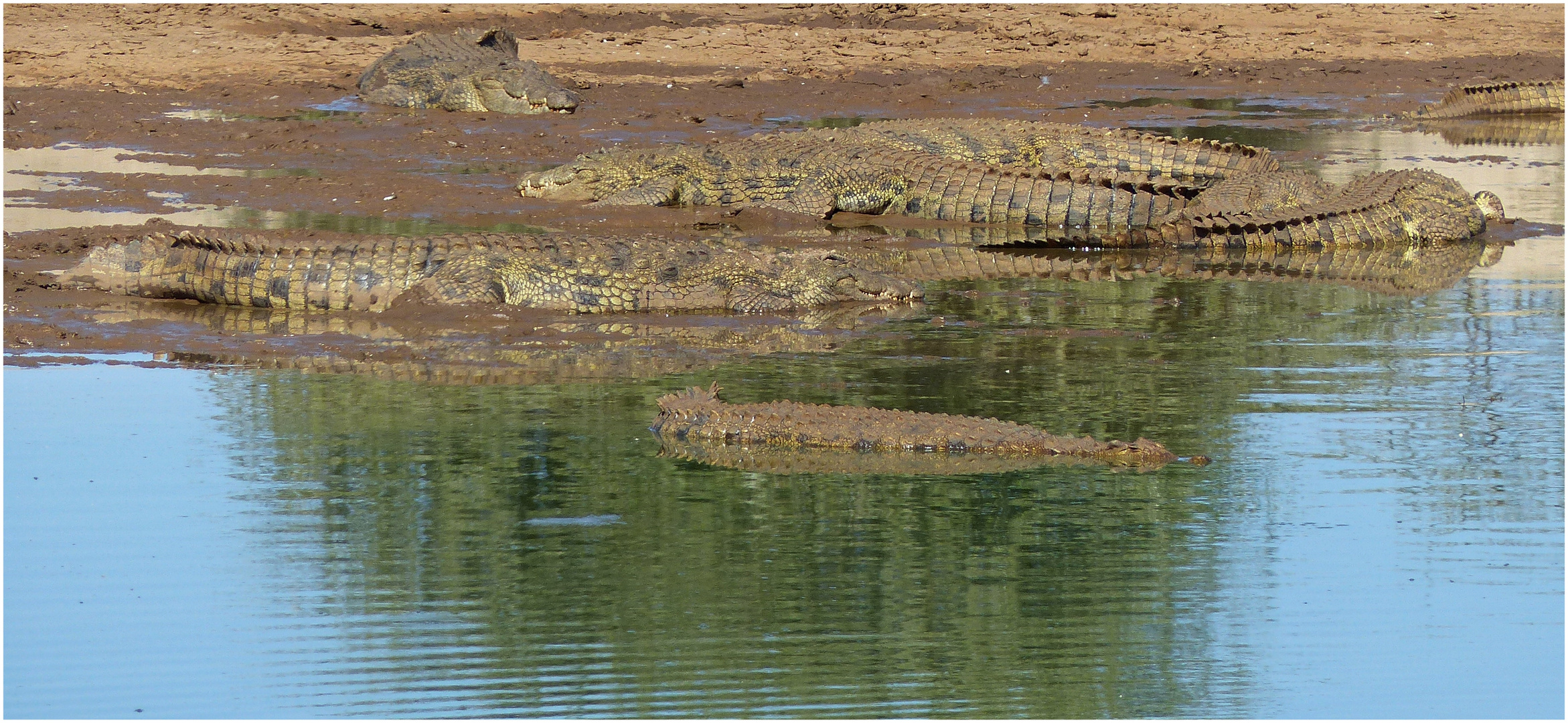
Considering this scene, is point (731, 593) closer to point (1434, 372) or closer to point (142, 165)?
point (1434, 372)

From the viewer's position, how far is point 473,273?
866cm

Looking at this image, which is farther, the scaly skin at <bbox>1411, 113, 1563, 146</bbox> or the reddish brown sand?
the scaly skin at <bbox>1411, 113, 1563, 146</bbox>

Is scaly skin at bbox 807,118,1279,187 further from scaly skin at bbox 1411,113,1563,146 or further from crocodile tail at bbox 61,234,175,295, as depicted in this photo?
crocodile tail at bbox 61,234,175,295

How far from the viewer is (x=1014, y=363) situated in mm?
7719

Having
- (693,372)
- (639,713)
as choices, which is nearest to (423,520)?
(639,713)

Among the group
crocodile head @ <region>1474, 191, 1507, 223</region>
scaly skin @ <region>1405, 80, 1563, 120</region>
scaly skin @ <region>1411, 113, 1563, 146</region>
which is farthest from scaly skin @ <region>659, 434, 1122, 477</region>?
scaly skin @ <region>1405, 80, 1563, 120</region>

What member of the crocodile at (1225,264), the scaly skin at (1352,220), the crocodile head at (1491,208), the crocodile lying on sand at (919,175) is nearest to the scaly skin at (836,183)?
the crocodile lying on sand at (919,175)

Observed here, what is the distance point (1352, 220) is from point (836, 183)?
3417mm

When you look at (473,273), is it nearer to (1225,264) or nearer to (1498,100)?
(1225,264)

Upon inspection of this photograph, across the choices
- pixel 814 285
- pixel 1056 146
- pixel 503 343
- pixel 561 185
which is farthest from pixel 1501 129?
pixel 503 343

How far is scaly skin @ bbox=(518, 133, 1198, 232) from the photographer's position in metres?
11.7

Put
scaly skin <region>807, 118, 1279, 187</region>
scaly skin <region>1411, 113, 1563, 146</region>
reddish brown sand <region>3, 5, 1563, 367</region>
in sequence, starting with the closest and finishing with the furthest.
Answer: reddish brown sand <region>3, 5, 1563, 367</region>, scaly skin <region>807, 118, 1279, 187</region>, scaly skin <region>1411, 113, 1563, 146</region>

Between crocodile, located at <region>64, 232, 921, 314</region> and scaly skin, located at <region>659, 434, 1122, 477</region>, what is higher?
crocodile, located at <region>64, 232, 921, 314</region>

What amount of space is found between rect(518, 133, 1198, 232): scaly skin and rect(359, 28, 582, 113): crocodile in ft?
15.3
